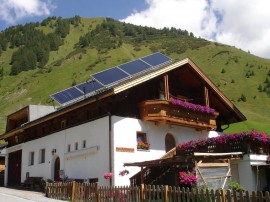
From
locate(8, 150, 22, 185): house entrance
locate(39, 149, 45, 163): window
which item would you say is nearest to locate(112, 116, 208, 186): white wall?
locate(39, 149, 45, 163): window

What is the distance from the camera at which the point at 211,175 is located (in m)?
17.6

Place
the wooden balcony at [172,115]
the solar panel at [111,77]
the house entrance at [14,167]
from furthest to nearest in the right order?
1. the house entrance at [14,167]
2. the solar panel at [111,77]
3. the wooden balcony at [172,115]

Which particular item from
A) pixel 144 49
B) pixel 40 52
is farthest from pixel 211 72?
pixel 40 52

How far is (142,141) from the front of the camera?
75.1 ft

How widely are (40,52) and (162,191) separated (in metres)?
133

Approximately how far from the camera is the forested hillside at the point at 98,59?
92.7m

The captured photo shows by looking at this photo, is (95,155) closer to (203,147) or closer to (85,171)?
(85,171)

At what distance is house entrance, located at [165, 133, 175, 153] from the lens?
24.6 m

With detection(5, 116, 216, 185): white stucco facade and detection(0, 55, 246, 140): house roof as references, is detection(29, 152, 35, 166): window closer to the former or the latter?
detection(0, 55, 246, 140): house roof

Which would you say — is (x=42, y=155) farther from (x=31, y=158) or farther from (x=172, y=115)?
(x=172, y=115)

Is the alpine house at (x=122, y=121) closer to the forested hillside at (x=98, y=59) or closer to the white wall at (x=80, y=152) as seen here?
the white wall at (x=80, y=152)

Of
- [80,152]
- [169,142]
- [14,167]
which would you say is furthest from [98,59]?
[80,152]

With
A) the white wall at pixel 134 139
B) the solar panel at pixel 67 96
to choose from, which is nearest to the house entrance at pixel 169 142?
the white wall at pixel 134 139

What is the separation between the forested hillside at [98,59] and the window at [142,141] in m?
34.4
